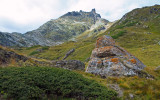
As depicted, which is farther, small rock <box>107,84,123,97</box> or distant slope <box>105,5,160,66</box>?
distant slope <box>105,5,160,66</box>

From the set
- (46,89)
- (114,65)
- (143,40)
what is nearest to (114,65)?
(114,65)

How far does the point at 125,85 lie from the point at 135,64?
5370 mm

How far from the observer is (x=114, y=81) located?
11430 mm

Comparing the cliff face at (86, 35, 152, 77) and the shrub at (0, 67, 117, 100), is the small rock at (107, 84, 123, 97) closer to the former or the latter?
the shrub at (0, 67, 117, 100)

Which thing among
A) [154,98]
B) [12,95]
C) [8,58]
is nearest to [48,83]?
[12,95]

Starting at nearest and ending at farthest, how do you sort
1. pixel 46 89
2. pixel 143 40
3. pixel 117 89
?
pixel 46 89, pixel 117 89, pixel 143 40

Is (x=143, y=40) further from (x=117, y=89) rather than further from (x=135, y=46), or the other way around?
(x=117, y=89)

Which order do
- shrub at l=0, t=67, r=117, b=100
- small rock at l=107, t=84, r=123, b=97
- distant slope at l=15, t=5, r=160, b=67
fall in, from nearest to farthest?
shrub at l=0, t=67, r=117, b=100 → small rock at l=107, t=84, r=123, b=97 → distant slope at l=15, t=5, r=160, b=67

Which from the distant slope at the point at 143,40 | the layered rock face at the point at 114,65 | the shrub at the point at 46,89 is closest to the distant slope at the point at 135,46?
the distant slope at the point at 143,40

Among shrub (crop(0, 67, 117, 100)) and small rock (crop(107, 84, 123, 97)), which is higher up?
shrub (crop(0, 67, 117, 100))

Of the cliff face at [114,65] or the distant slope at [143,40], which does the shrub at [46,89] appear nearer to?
the cliff face at [114,65]

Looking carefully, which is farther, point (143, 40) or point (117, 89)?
point (143, 40)

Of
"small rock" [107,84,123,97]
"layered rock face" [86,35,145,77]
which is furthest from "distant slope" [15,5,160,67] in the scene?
"small rock" [107,84,123,97]

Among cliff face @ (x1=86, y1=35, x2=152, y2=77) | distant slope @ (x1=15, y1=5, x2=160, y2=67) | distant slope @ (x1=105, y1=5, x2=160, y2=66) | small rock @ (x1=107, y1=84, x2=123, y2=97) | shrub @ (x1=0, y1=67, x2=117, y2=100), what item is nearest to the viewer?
shrub @ (x1=0, y1=67, x2=117, y2=100)
